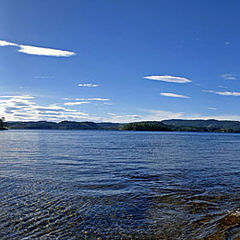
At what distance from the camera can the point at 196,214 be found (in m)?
11.8

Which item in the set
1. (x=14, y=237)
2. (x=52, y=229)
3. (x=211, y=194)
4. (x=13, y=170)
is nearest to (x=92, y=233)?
(x=52, y=229)

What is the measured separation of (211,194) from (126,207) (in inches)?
236

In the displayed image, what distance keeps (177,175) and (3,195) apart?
14.1 metres

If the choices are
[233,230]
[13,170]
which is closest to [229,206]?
[233,230]

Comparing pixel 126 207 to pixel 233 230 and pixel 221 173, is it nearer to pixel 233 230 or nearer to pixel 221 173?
pixel 233 230

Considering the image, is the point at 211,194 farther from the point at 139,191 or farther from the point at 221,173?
the point at 221,173

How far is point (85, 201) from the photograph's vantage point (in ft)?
44.4

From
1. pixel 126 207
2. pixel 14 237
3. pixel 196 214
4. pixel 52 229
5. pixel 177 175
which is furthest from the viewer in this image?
pixel 177 175

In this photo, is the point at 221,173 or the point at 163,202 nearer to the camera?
the point at 163,202

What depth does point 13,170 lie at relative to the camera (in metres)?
22.7

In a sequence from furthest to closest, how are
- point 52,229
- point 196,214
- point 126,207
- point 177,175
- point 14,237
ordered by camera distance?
point 177,175 → point 126,207 → point 196,214 → point 52,229 → point 14,237

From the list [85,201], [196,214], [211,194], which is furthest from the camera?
[211,194]

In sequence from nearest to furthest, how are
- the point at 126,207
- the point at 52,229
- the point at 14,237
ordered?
the point at 14,237, the point at 52,229, the point at 126,207

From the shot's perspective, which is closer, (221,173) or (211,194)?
(211,194)
